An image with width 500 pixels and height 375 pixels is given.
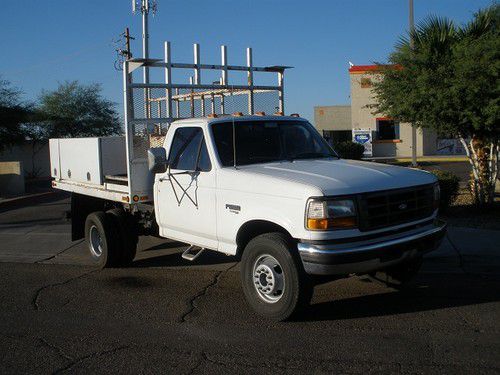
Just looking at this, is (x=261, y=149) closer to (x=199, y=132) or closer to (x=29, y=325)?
(x=199, y=132)

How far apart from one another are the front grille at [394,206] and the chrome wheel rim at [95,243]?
4.91 m

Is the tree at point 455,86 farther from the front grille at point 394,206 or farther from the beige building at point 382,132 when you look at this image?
the beige building at point 382,132

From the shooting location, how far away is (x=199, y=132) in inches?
280

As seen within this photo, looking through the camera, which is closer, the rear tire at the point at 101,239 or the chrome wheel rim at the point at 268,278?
the chrome wheel rim at the point at 268,278

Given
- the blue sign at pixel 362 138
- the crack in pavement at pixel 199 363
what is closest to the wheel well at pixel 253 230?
the crack in pavement at pixel 199 363

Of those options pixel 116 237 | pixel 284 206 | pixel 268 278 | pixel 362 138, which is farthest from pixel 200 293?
pixel 362 138

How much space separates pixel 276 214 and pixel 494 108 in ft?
20.7

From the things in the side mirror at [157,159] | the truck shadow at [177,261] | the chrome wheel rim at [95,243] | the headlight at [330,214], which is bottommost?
the truck shadow at [177,261]

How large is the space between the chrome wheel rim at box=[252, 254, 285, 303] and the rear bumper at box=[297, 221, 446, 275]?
0.45m

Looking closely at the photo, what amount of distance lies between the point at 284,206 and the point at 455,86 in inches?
245

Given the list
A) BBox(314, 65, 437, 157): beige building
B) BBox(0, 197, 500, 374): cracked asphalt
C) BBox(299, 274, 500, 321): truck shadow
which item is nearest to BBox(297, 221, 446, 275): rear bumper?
BBox(0, 197, 500, 374): cracked asphalt

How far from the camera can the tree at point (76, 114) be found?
31.0 m

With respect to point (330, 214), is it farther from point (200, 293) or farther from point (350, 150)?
point (350, 150)

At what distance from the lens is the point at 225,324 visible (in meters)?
6.04
